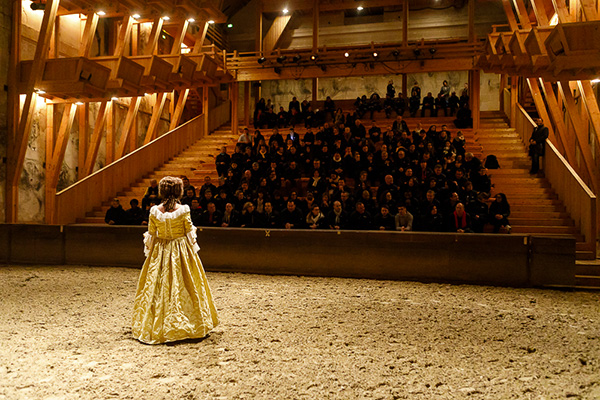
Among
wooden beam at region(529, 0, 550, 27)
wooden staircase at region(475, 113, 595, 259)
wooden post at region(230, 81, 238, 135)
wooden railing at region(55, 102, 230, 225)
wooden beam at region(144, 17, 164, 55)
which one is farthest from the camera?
wooden post at region(230, 81, 238, 135)

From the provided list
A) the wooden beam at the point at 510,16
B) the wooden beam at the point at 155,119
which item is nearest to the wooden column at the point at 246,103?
the wooden beam at the point at 155,119

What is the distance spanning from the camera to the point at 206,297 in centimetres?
456

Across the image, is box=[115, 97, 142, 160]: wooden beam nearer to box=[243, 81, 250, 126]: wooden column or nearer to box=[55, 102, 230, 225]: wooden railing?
box=[55, 102, 230, 225]: wooden railing

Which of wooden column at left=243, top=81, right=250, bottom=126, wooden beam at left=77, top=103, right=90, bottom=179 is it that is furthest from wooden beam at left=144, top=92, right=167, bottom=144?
wooden column at left=243, top=81, right=250, bottom=126

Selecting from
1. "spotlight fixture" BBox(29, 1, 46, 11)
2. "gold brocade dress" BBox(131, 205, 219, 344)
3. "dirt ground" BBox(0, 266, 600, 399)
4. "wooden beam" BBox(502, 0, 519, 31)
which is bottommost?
"dirt ground" BBox(0, 266, 600, 399)

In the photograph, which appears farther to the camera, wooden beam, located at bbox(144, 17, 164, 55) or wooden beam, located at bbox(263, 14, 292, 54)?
wooden beam, located at bbox(263, 14, 292, 54)

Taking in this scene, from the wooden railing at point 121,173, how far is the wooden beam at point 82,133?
1.50 metres

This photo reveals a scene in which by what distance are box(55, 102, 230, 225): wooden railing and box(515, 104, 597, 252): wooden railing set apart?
1094 centimetres

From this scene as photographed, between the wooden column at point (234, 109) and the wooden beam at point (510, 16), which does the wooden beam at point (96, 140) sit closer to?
the wooden column at point (234, 109)

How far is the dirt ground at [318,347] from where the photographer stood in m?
3.21

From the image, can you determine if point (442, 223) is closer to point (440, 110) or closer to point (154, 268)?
point (154, 268)

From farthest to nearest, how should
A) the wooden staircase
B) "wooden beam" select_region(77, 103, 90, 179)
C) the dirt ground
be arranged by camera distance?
"wooden beam" select_region(77, 103, 90, 179)
the wooden staircase
the dirt ground

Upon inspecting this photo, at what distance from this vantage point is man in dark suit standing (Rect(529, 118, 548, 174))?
11.2 metres

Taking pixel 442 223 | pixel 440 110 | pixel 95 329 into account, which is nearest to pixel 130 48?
pixel 440 110
